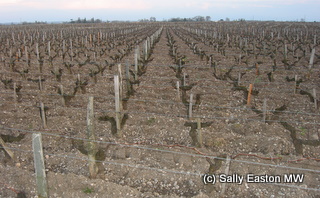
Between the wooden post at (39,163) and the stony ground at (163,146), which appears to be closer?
the wooden post at (39,163)

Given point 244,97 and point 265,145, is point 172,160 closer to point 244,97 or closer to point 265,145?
point 265,145

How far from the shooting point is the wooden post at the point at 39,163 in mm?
2986

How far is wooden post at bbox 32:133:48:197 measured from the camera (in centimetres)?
299

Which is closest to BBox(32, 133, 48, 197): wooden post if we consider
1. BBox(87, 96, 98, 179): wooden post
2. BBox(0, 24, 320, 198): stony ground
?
BBox(0, 24, 320, 198): stony ground

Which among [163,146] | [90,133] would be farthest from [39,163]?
[163,146]

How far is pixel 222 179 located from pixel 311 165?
73.8 inches

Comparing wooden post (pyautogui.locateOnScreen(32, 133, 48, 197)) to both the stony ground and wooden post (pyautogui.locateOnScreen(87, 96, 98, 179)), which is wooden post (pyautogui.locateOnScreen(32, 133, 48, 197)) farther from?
wooden post (pyautogui.locateOnScreen(87, 96, 98, 179))

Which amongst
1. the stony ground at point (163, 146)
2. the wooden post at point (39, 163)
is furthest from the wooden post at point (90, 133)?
the wooden post at point (39, 163)

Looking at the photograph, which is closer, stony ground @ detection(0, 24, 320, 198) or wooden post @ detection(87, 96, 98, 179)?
wooden post @ detection(87, 96, 98, 179)

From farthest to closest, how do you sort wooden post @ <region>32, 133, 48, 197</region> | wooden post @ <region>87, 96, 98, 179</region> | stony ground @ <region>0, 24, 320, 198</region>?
stony ground @ <region>0, 24, 320, 198</region> < wooden post @ <region>87, 96, 98, 179</region> < wooden post @ <region>32, 133, 48, 197</region>

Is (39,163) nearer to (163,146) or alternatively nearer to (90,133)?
(90,133)

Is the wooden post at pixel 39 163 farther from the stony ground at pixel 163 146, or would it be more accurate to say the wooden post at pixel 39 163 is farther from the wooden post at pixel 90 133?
the wooden post at pixel 90 133

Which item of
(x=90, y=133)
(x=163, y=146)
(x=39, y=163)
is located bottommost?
(x=163, y=146)

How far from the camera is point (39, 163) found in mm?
3158
